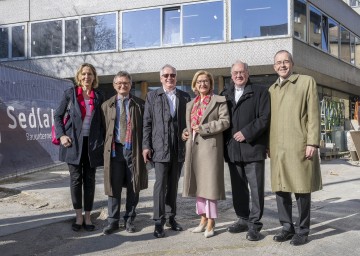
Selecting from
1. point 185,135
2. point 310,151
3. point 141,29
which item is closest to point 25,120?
point 185,135

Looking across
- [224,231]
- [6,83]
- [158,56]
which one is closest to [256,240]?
[224,231]

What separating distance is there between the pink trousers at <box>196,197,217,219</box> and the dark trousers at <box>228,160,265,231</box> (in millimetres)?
274

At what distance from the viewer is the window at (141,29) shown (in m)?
16.1

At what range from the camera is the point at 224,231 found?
201 inches

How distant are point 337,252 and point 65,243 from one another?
287 cm

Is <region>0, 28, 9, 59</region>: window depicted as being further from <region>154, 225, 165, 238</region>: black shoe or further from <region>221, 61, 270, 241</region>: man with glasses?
<region>221, 61, 270, 241</region>: man with glasses

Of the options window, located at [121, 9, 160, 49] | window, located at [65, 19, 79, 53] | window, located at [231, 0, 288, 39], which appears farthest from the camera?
window, located at [65, 19, 79, 53]

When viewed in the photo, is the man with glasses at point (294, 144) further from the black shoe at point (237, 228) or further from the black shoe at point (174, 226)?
the black shoe at point (174, 226)

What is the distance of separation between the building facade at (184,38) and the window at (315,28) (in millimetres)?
37

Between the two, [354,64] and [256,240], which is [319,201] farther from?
[354,64]

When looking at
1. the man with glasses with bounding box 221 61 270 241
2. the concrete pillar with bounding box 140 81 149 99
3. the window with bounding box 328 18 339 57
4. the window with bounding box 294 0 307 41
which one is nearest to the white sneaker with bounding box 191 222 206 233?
the man with glasses with bounding box 221 61 270 241

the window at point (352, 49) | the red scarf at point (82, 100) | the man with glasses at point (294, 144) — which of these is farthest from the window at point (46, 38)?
the man with glasses at point (294, 144)

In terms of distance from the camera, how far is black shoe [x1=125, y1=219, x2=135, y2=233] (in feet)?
16.8

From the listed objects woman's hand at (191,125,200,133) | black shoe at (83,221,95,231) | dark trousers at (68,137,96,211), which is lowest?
black shoe at (83,221,95,231)
